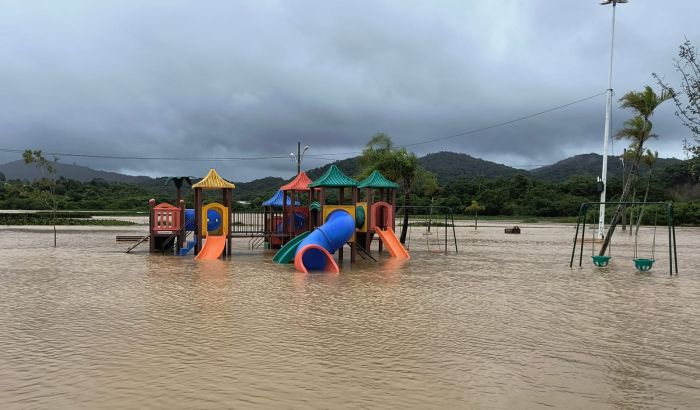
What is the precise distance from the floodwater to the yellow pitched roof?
6.62 metres

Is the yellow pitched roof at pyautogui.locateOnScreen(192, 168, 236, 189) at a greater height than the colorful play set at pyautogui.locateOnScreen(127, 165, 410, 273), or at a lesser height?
greater

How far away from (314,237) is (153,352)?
33.2 ft

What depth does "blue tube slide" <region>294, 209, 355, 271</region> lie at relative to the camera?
1600cm

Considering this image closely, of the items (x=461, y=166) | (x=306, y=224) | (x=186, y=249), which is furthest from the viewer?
(x=461, y=166)

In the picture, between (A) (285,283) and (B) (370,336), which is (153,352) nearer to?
(B) (370,336)

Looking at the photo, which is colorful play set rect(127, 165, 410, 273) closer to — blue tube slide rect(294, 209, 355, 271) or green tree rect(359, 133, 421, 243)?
blue tube slide rect(294, 209, 355, 271)

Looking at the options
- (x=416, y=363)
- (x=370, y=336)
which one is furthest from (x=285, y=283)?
(x=416, y=363)

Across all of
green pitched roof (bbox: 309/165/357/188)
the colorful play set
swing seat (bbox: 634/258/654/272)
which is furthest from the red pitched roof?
swing seat (bbox: 634/258/654/272)

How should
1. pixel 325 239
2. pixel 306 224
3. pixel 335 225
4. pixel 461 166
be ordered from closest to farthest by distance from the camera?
pixel 325 239 → pixel 335 225 → pixel 306 224 → pixel 461 166

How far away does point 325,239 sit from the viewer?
55.4 feet

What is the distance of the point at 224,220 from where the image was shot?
2064 centimetres

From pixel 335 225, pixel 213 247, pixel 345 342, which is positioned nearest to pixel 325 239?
pixel 335 225

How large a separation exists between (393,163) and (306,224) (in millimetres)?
8990

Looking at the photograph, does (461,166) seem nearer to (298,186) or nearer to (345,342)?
(298,186)
